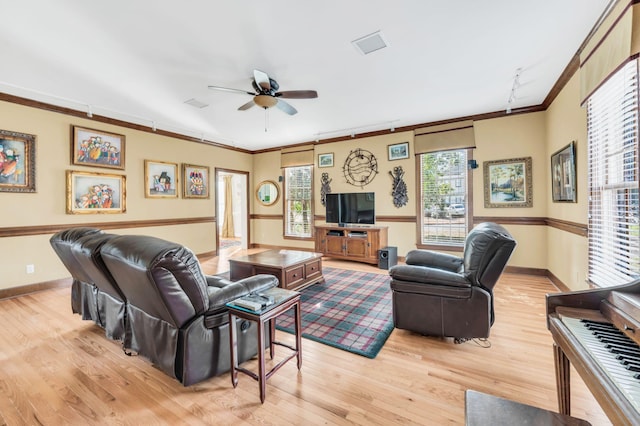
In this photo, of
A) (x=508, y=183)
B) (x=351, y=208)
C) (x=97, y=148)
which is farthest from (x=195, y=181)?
(x=508, y=183)

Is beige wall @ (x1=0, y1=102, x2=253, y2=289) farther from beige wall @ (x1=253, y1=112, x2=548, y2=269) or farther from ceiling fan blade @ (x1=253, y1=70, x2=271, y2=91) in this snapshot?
ceiling fan blade @ (x1=253, y1=70, x2=271, y2=91)

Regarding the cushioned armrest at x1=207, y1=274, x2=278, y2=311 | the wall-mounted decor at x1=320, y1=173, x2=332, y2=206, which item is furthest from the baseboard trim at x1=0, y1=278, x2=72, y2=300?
the wall-mounted decor at x1=320, y1=173, x2=332, y2=206

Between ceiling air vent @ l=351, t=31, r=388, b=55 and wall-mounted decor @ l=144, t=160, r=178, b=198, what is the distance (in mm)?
4488

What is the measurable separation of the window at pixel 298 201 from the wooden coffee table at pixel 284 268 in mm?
2790

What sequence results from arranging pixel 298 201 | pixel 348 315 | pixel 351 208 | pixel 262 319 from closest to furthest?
pixel 262 319 → pixel 348 315 → pixel 351 208 → pixel 298 201

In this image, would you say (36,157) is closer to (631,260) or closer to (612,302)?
(612,302)

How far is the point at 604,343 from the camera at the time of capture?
1.07m

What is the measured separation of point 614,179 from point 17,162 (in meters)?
6.87

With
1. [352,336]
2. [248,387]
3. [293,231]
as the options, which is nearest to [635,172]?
[352,336]

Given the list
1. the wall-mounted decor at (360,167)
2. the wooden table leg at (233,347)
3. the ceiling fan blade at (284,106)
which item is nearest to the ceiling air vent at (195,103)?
the ceiling fan blade at (284,106)

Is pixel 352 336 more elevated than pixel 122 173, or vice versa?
pixel 122 173

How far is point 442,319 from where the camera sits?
2350 millimetres

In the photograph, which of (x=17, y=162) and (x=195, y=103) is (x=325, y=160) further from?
(x=17, y=162)

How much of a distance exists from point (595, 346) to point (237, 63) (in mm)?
3392
